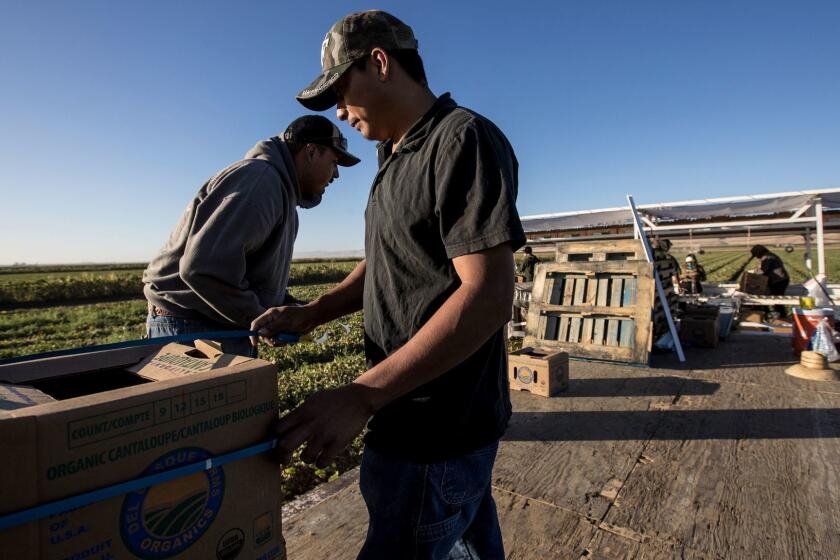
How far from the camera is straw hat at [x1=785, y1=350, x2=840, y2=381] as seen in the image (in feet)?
16.7

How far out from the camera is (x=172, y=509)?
3.30ft

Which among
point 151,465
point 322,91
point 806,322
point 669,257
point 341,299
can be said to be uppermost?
point 322,91

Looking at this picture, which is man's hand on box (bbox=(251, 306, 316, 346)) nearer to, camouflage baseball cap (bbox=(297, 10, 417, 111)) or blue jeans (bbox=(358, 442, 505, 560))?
blue jeans (bbox=(358, 442, 505, 560))

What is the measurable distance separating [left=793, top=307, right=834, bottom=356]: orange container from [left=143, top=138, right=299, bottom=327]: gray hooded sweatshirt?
6469 millimetres

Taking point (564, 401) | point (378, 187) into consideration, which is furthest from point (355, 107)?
point (564, 401)

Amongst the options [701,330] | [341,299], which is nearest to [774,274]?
[701,330]

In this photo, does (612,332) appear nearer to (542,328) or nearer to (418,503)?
(542,328)

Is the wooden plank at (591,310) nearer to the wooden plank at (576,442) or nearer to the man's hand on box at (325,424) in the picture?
the wooden plank at (576,442)

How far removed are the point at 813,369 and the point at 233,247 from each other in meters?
6.25

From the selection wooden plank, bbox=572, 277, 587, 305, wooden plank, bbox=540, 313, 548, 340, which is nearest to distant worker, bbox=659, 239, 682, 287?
wooden plank, bbox=572, 277, 587, 305

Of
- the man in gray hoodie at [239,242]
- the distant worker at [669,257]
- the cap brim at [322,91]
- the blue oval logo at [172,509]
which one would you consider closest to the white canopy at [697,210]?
the distant worker at [669,257]

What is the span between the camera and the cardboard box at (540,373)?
4.83 meters

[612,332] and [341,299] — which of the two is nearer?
[341,299]

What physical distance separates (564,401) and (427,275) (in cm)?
386
